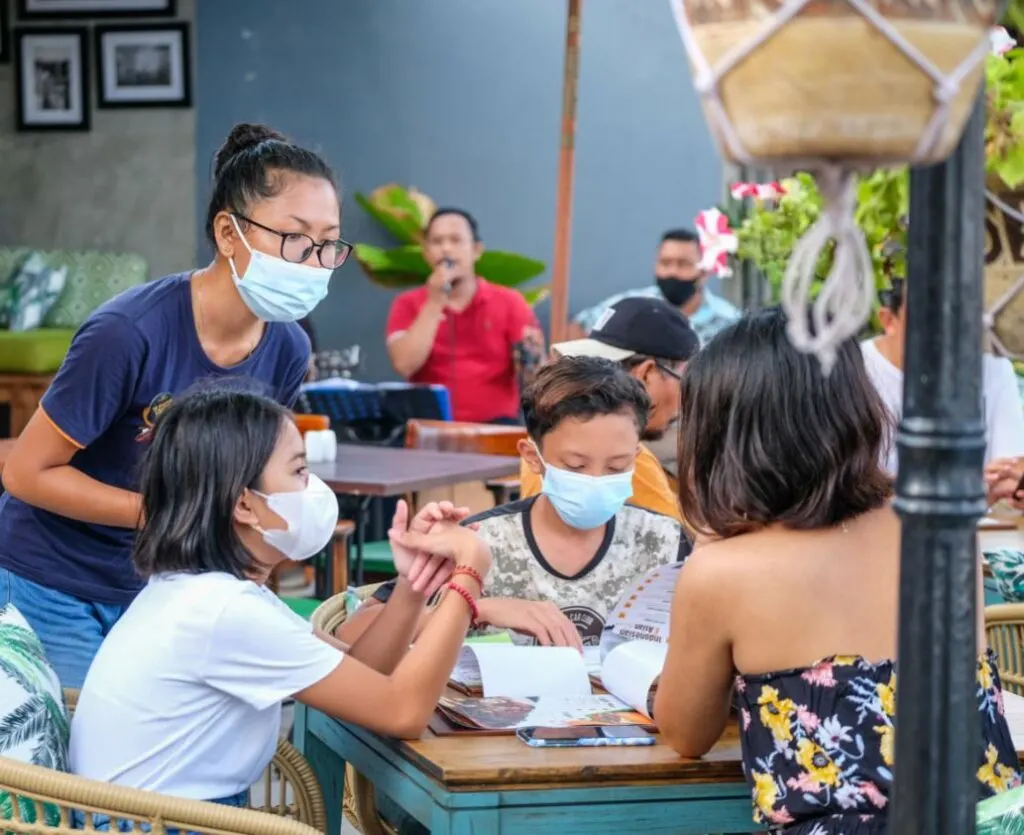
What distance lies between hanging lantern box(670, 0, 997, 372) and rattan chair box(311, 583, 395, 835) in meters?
1.69

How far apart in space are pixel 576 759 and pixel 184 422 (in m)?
0.68

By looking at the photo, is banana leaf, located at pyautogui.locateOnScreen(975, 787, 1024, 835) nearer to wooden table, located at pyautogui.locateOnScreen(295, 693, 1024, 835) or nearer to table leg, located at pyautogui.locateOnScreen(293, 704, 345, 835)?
wooden table, located at pyautogui.locateOnScreen(295, 693, 1024, 835)

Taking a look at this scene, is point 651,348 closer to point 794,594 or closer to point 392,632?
point 392,632

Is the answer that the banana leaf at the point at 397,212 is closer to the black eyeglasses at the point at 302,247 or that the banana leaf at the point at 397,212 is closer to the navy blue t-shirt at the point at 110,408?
the black eyeglasses at the point at 302,247

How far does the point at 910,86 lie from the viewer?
780 mm

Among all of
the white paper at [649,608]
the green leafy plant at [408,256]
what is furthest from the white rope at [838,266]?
the green leafy plant at [408,256]

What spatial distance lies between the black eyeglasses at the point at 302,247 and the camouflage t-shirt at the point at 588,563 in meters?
0.56

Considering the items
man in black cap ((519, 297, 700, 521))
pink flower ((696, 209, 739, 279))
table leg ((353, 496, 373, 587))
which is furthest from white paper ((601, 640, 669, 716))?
table leg ((353, 496, 373, 587))

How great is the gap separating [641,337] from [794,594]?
6.21 feet

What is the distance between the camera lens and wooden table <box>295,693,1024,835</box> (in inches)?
67.5

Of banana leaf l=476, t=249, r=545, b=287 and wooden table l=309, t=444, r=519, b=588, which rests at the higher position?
banana leaf l=476, t=249, r=545, b=287

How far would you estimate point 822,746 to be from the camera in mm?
1653

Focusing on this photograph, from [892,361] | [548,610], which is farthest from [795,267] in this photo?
[892,361]

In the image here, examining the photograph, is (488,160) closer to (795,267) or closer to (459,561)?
(459,561)
